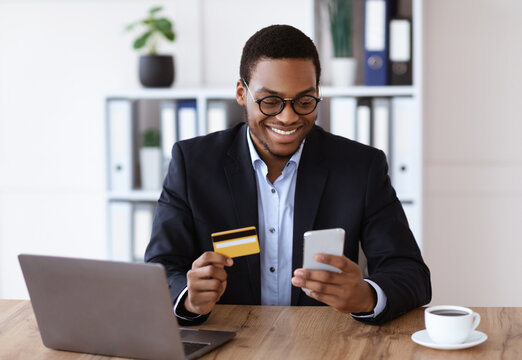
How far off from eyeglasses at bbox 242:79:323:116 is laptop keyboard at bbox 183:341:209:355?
2.21 ft

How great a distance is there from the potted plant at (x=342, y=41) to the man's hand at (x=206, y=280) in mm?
1743

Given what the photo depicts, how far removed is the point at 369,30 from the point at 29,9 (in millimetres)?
1672

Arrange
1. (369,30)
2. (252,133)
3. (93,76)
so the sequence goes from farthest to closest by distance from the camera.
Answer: (93,76) → (369,30) → (252,133)

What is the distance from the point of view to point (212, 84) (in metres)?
3.33

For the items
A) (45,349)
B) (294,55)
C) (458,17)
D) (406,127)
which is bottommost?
(45,349)

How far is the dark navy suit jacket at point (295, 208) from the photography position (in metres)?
1.88

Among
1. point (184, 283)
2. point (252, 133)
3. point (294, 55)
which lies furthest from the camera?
point (252, 133)

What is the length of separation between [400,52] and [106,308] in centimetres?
205

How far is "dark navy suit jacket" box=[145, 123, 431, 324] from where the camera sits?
1.88 metres

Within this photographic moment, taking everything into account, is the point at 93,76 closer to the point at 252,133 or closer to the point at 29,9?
the point at 29,9

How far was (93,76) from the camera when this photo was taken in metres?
3.43

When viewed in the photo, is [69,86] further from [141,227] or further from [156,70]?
[141,227]

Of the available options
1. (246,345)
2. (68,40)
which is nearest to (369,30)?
(68,40)

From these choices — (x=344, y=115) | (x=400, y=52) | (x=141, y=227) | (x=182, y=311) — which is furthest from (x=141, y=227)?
(x=182, y=311)
